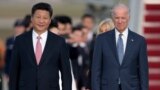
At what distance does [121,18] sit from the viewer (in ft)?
37.4

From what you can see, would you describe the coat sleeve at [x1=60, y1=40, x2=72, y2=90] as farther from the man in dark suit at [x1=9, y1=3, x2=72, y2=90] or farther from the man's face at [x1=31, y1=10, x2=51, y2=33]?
the man's face at [x1=31, y1=10, x2=51, y2=33]

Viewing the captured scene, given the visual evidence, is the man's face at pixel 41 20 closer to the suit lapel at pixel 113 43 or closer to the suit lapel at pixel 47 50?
the suit lapel at pixel 47 50

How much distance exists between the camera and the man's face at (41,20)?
37.2 ft

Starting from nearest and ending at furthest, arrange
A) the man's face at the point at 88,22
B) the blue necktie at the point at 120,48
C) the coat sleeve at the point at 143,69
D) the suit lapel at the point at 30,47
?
the suit lapel at the point at 30,47 → the coat sleeve at the point at 143,69 → the blue necktie at the point at 120,48 → the man's face at the point at 88,22

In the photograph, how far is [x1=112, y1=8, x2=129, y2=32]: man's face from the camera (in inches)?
449

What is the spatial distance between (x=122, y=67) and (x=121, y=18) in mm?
587

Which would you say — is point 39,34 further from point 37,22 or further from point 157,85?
point 157,85

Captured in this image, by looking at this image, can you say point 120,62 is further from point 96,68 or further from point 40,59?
point 40,59

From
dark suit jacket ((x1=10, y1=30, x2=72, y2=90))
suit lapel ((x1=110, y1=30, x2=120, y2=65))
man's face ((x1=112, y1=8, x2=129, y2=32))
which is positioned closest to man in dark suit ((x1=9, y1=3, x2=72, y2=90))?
dark suit jacket ((x1=10, y1=30, x2=72, y2=90))

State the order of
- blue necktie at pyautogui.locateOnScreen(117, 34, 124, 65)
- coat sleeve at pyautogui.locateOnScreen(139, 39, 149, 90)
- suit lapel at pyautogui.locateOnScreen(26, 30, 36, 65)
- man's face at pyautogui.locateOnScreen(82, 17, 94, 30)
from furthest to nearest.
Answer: man's face at pyautogui.locateOnScreen(82, 17, 94, 30) < blue necktie at pyautogui.locateOnScreen(117, 34, 124, 65) < coat sleeve at pyautogui.locateOnScreen(139, 39, 149, 90) < suit lapel at pyautogui.locateOnScreen(26, 30, 36, 65)

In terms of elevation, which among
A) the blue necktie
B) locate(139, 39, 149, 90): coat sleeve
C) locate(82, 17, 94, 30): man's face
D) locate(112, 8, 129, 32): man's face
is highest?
locate(112, 8, 129, 32): man's face

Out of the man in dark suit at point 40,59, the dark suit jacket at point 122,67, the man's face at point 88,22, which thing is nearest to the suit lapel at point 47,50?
the man in dark suit at point 40,59

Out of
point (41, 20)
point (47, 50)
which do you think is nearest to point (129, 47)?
point (47, 50)

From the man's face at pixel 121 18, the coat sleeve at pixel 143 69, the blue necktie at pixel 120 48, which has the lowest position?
the coat sleeve at pixel 143 69
